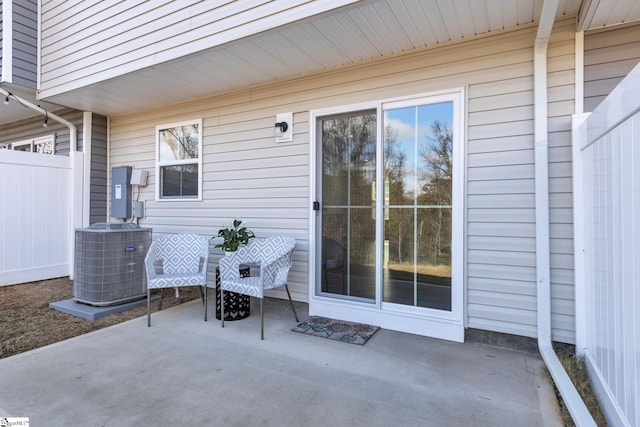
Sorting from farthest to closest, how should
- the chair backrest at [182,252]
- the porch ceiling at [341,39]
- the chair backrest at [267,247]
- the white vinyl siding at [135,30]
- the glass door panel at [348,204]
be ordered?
1. the chair backrest at [182,252]
2. the chair backrest at [267,247]
3. the glass door panel at [348,204]
4. the white vinyl siding at [135,30]
5. the porch ceiling at [341,39]

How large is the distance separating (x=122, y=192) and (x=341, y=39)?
162 inches

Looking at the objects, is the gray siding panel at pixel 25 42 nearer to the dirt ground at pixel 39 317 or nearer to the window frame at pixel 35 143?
the window frame at pixel 35 143

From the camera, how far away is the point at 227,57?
10.9ft

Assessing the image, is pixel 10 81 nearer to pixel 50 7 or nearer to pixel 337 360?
pixel 50 7

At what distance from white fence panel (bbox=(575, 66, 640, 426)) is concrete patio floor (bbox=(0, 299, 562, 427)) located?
40cm

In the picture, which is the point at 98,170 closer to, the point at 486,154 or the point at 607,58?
the point at 486,154

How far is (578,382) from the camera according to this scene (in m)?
2.22

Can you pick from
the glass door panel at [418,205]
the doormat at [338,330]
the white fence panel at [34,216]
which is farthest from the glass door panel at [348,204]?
the white fence panel at [34,216]

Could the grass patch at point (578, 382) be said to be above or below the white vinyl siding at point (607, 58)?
below

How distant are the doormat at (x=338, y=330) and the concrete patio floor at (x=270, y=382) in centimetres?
9

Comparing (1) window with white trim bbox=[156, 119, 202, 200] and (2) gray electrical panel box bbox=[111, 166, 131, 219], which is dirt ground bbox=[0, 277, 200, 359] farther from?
(1) window with white trim bbox=[156, 119, 202, 200]

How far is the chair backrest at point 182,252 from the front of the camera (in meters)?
3.98

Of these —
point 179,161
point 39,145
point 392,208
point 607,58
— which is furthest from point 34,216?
point 607,58

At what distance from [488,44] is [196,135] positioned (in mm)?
3599
